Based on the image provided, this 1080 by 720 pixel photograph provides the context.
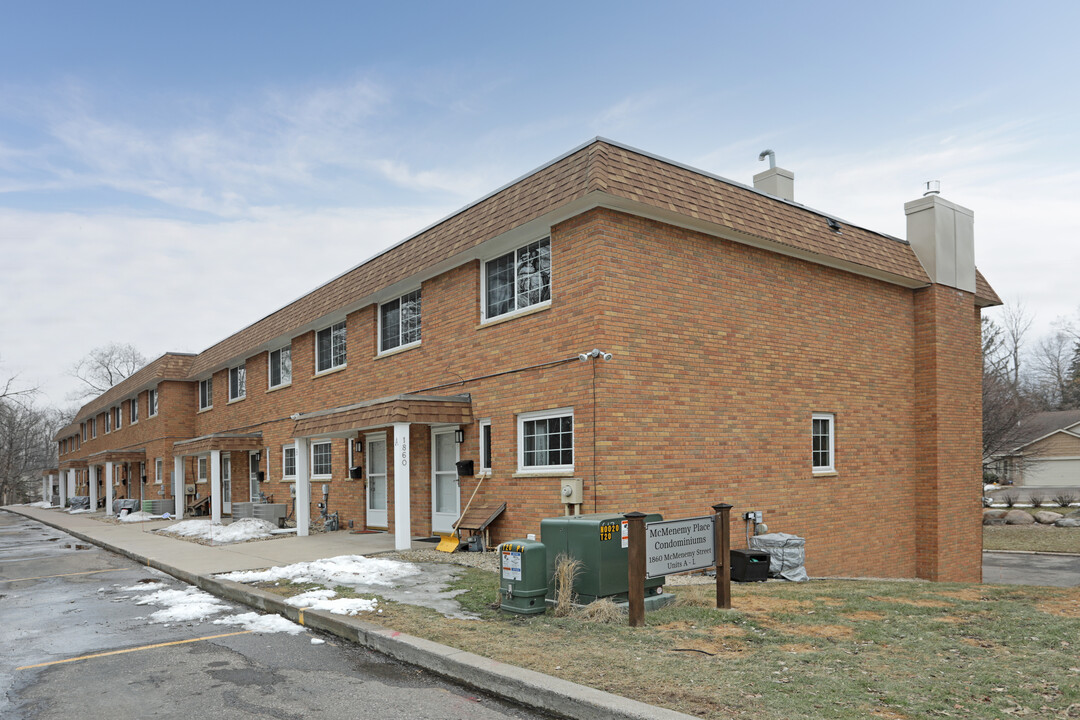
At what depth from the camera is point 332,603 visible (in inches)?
351

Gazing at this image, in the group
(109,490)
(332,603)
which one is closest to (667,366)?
(332,603)

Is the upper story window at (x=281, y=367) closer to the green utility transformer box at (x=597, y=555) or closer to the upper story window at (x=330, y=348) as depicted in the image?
the upper story window at (x=330, y=348)

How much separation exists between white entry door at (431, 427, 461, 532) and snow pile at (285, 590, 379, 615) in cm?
522

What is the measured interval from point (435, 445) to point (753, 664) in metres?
10.1

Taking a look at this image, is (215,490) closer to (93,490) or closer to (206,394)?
(206,394)

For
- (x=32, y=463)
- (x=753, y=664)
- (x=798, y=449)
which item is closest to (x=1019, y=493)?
(x=798, y=449)

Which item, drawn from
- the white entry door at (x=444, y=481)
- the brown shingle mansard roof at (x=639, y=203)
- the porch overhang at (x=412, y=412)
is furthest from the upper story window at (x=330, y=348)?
the white entry door at (x=444, y=481)

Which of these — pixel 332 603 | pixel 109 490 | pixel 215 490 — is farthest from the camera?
pixel 109 490

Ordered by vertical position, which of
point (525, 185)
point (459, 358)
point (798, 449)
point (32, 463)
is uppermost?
point (525, 185)

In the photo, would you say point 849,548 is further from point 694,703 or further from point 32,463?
point 32,463

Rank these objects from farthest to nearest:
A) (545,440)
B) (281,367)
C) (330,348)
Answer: (281,367) → (330,348) → (545,440)

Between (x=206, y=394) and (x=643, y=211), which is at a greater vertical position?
(x=643, y=211)

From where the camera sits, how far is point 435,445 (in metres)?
15.5

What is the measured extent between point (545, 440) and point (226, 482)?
62.2 feet
